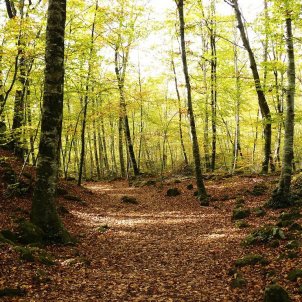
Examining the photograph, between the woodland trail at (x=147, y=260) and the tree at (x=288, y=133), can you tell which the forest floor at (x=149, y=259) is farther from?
the tree at (x=288, y=133)

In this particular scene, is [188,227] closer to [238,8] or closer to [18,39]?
[18,39]

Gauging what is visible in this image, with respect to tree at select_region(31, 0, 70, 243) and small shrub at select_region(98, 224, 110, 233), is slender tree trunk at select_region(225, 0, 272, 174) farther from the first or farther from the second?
tree at select_region(31, 0, 70, 243)

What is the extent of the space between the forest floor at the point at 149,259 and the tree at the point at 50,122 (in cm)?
87

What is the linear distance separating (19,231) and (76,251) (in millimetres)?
1533

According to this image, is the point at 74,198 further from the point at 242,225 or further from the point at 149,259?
the point at 242,225

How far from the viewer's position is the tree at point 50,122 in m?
8.18

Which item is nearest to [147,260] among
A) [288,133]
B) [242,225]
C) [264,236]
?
[264,236]

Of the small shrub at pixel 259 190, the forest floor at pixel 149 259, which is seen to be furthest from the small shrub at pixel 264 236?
the small shrub at pixel 259 190

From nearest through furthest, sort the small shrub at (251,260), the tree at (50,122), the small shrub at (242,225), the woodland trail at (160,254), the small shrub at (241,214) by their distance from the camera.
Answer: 1. the woodland trail at (160,254)
2. the small shrub at (251,260)
3. the tree at (50,122)
4. the small shrub at (242,225)
5. the small shrub at (241,214)

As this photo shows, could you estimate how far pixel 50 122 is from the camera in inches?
324

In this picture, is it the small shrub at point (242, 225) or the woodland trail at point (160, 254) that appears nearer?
the woodland trail at point (160, 254)

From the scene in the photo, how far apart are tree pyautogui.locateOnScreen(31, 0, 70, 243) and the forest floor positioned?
867 mm

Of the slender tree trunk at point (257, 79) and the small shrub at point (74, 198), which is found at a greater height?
the slender tree trunk at point (257, 79)

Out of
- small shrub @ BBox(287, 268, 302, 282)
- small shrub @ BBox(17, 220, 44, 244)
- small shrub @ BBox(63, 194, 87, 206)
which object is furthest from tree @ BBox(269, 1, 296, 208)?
small shrub @ BBox(63, 194, 87, 206)
